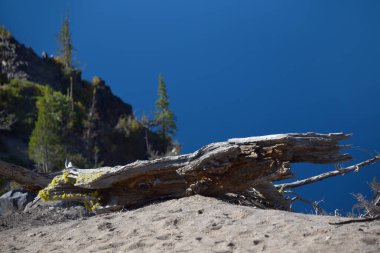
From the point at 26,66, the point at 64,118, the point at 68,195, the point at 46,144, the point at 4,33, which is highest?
the point at 4,33

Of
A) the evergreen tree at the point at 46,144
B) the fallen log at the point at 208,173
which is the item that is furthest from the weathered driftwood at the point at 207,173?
the evergreen tree at the point at 46,144

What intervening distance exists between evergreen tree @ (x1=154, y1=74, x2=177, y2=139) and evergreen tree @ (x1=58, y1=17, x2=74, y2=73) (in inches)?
392

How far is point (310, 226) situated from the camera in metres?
4.28

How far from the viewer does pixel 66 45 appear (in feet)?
160

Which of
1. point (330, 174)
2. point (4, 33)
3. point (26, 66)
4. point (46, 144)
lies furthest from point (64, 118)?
point (330, 174)

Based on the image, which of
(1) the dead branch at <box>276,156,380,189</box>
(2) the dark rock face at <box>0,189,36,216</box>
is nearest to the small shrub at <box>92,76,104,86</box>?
(2) the dark rock face at <box>0,189,36,216</box>

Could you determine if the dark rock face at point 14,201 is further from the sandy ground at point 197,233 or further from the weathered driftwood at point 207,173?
the sandy ground at point 197,233

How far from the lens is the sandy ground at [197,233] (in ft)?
12.9

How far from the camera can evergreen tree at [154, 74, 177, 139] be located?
48.0 m

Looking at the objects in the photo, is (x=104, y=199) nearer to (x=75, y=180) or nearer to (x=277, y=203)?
(x=75, y=180)

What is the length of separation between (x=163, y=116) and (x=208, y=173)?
41.8 m

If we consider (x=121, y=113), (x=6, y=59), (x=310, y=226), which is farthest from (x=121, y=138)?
(x=310, y=226)

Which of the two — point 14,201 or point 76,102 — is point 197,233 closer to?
point 14,201

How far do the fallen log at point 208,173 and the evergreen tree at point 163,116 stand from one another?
40.9 meters
